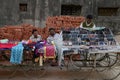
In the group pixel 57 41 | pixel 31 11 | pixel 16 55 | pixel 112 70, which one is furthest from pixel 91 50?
pixel 31 11

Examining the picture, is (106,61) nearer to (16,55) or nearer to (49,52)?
(49,52)

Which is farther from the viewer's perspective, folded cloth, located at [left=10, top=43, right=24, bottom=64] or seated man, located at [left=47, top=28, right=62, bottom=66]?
seated man, located at [left=47, top=28, right=62, bottom=66]

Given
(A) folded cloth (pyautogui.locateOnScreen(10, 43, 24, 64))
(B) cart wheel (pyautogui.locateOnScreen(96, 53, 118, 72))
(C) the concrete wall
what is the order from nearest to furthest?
(A) folded cloth (pyautogui.locateOnScreen(10, 43, 24, 64)), (B) cart wheel (pyautogui.locateOnScreen(96, 53, 118, 72)), (C) the concrete wall

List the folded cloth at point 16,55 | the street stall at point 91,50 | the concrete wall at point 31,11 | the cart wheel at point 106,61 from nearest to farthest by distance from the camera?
the folded cloth at point 16,55 → the street stall at point 91,50 → the cart wheel at point 106,61 → the concrete wall at point 31,11

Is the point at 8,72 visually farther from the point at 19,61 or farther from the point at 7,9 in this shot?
the point at 7,9

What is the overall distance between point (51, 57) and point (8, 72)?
1.56 m

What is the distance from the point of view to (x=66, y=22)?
42.7 ft

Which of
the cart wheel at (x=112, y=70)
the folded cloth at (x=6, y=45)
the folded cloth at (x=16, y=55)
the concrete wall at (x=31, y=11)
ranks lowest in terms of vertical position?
the cart wheel at (x=112, y=70)

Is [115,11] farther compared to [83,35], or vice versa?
[115,11]

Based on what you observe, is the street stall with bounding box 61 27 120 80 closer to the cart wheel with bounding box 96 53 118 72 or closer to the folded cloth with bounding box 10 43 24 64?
the cart wheel with bounding box 96 53 118 72

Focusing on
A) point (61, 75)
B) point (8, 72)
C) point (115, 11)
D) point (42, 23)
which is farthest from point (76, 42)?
point (115, 11)

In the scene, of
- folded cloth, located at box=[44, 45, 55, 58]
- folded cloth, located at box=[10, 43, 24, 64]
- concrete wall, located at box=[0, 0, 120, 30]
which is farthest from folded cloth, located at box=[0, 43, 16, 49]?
concrete wall, located at box=[0, 0, 120, 30]

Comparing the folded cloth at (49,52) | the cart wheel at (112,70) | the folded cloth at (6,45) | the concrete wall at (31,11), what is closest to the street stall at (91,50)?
the cart wheel at (112,70)

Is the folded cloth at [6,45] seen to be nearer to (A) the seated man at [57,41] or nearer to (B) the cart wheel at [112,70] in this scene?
(A) the seated man at [57,41]
